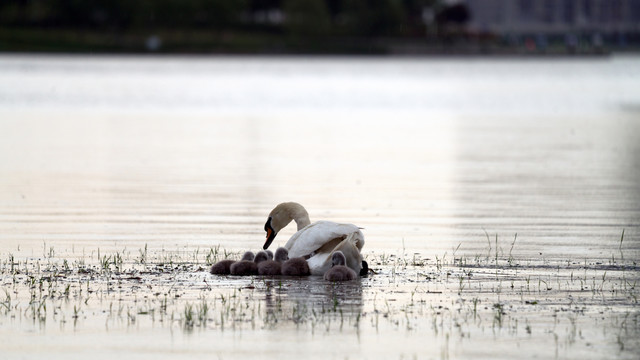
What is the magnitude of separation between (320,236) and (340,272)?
0.57 metres

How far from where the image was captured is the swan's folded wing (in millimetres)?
12008

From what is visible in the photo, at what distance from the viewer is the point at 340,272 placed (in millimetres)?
11562

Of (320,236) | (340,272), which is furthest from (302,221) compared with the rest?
(340,272)

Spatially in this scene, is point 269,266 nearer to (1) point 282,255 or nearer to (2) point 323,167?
(1) point 282,255

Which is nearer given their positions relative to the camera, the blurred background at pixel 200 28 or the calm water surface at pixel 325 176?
the calm water surface at pixel 325 176

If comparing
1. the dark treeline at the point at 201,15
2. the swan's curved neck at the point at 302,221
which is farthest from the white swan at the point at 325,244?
the dark treeline at the point at 201,15

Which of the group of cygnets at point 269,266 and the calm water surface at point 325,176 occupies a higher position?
the calm water surface at point 325,176

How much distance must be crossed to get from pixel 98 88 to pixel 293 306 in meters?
59.5

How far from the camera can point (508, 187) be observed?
20.8 meters

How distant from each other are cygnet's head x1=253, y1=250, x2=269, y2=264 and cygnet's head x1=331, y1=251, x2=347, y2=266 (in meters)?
0.71

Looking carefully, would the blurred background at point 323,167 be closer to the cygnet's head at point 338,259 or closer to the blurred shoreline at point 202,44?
the cygnet's head at point 338,259

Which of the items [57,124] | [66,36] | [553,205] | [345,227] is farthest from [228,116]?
[66,36]

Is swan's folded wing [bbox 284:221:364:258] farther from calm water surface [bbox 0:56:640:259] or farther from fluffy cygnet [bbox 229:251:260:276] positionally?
calm water surface [bbox 0:56:640:259]

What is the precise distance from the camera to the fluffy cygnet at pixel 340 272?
11.6 metres
